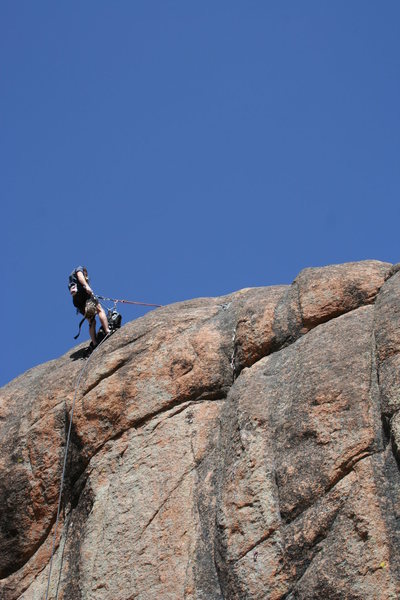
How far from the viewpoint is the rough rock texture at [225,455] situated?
1458 centimetres

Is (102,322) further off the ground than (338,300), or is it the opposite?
(102,322)

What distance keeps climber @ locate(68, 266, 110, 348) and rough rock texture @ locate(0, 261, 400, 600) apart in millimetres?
1289

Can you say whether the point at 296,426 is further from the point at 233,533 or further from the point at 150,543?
the point at 150,543

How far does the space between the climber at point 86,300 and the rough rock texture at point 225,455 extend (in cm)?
129

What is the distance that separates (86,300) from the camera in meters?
22.4

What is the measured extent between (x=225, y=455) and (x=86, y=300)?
695 cm

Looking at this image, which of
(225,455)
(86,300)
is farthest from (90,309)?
(225,455)

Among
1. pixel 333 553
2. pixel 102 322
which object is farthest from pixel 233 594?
pixel 102 322

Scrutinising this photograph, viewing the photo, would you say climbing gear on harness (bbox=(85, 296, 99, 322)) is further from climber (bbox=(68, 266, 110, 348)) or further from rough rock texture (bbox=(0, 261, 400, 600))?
rough rock texture (bbox=(0, 261, 400, 600))

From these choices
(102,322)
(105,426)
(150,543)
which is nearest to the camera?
(150,543)

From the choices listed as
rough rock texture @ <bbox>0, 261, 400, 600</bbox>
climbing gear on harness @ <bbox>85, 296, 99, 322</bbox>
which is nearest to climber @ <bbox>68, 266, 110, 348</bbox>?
climbing gear on harness @ <bbox>85, 296, 99, 322</bbox>

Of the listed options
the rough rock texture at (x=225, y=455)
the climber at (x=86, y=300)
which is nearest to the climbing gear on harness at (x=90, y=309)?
the climber at (x=86, y=300)

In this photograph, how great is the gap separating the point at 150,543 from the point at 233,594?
217cm

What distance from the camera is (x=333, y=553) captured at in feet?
46.3
